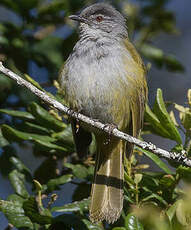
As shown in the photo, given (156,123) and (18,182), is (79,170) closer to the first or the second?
(18,182)

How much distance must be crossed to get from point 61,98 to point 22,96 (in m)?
0.41

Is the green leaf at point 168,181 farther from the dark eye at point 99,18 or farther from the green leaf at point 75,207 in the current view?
the dark eye at point 99,18

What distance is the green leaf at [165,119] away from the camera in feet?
11.5

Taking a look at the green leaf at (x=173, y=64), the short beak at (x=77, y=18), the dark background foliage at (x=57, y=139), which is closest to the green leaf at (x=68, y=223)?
the dark background foliage at (x=57, y=139)

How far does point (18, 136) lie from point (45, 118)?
32cm

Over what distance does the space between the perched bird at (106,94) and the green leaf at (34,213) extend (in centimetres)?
69

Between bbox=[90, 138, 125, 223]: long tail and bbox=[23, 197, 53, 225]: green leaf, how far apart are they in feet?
1.49

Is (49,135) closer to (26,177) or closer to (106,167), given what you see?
(26,177)

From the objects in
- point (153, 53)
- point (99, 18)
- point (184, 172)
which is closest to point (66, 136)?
point (184, 172)

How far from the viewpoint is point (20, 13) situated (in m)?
4.68

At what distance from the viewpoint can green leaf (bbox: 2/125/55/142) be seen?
368cm

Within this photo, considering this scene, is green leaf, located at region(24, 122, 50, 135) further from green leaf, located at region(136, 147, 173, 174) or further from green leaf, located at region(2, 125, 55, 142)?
green leaf, located at region(136, 147, 173, 174)

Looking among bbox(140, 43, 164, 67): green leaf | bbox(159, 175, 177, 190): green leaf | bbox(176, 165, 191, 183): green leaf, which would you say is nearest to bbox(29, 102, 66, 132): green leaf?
bbox(159, 175, 177, 190): green leaf

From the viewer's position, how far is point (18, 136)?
12.1 feet
